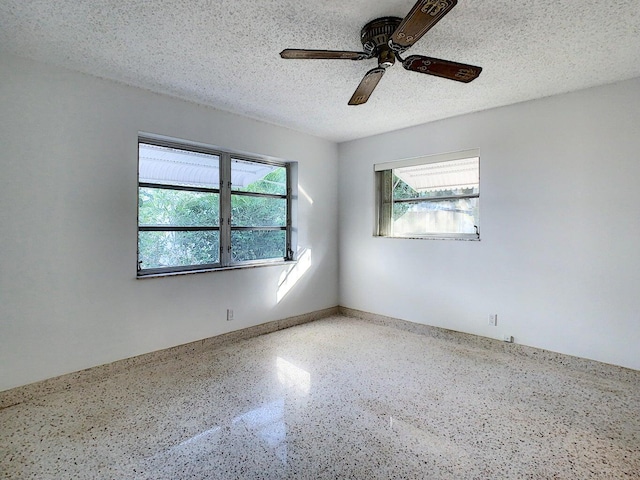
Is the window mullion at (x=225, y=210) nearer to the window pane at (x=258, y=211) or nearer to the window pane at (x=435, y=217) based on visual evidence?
the window pane at (x=258, y=211)

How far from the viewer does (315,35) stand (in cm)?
218

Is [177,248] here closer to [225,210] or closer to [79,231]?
[225,210]

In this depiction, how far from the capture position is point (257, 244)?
410 centimetres

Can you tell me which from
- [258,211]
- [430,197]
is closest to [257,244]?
[258,211]

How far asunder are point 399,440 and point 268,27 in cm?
266

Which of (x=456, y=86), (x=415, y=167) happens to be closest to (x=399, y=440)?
(x=456, y=86)

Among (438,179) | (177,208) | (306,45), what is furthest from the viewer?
(438,179)

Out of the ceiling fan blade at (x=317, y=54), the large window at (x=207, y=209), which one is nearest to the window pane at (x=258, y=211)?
the large window at (x=207, y=209)

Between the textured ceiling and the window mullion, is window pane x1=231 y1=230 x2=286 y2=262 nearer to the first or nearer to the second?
the window mullion

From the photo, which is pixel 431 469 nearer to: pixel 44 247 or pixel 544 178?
pixel 544 178

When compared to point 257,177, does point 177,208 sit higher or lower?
lower

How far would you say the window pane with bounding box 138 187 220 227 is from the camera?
315cm

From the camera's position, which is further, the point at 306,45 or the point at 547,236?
the point at 547,236

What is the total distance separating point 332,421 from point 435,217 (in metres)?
2.75
